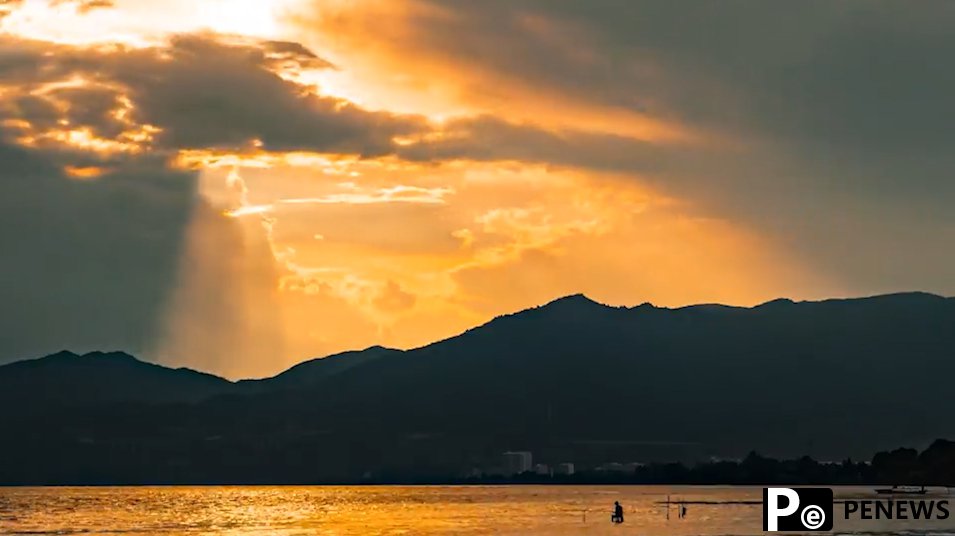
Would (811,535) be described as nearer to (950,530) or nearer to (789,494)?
(950,530)

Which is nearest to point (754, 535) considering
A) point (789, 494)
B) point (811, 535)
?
point (811, 535)

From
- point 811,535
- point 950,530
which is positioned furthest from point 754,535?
point 950,530

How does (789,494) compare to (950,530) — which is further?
(950,530)

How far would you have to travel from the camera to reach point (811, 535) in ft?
639

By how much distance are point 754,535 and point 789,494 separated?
78.7 m

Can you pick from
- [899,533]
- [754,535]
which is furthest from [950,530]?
[754,535]

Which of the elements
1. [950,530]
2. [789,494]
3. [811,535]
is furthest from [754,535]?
[789,494]

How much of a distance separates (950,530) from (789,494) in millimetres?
87457

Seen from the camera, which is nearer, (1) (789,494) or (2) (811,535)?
(1) (789,494)

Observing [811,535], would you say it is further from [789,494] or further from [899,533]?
[789,494]

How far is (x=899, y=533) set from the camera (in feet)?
636

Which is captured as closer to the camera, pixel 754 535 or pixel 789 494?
pixel 789 494

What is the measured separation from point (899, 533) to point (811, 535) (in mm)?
10751

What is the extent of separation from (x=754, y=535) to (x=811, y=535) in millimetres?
7324
